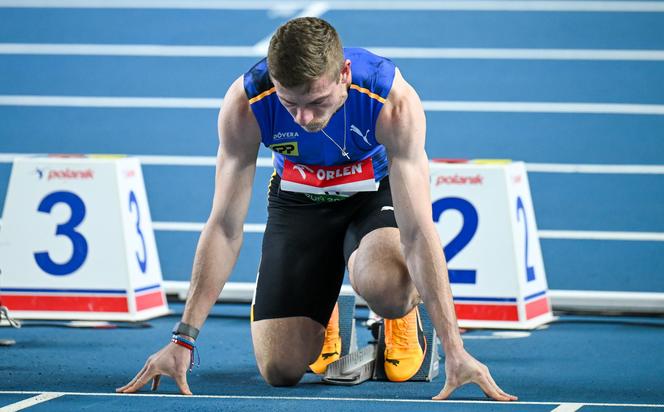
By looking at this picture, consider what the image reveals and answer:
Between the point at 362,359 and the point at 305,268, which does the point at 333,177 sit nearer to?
the point at 305,268

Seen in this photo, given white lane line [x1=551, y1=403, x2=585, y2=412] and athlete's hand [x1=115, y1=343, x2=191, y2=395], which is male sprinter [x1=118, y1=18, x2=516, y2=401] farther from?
white lane line [x1=551, y1=403, x2=585, y2=412]

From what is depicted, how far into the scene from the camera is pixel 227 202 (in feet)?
11.1

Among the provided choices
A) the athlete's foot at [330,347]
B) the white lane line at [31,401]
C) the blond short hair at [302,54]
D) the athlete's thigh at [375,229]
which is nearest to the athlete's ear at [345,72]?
the blond short hair at [302,54]

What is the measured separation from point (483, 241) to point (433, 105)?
151 centimetres

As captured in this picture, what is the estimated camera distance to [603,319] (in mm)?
5418

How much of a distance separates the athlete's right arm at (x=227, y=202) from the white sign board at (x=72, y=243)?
1.89 m

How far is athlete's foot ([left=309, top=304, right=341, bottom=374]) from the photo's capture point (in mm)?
4039

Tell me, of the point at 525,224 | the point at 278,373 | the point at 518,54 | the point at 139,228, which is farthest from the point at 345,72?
the point at 518,54

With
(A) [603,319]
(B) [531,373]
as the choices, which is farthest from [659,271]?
(B) [531,373]

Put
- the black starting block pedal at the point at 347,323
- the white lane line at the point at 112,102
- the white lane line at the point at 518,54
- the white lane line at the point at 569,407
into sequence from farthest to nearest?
the white lane line at the point at 112,102, the white lane line at the point at 518,54, the black starting block pedal at the point at 347,323, the white lane line at the point at 569,407

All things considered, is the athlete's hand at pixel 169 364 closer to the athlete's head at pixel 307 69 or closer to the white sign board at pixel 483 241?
the athlete's head at pixel 307 69

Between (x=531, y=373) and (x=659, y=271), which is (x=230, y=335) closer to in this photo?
(x=531, y=373)

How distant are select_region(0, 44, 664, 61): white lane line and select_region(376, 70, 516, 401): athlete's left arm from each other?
3020mm

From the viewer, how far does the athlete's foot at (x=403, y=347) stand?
3865 mm
